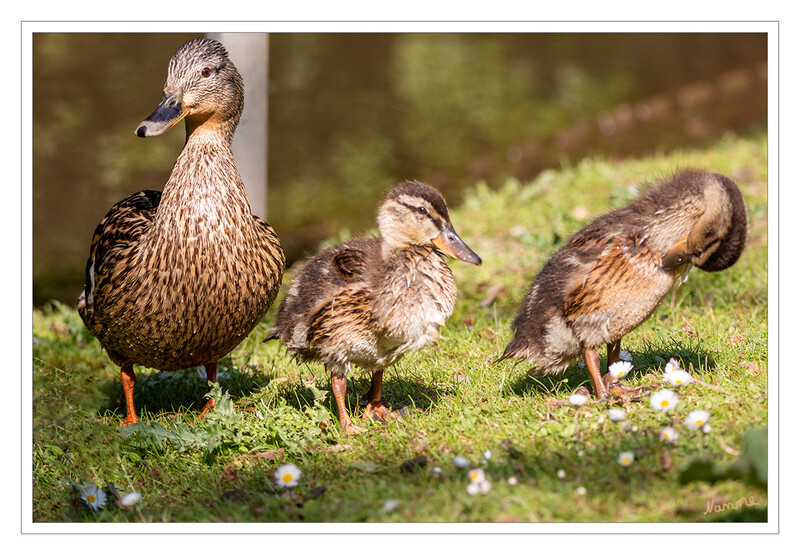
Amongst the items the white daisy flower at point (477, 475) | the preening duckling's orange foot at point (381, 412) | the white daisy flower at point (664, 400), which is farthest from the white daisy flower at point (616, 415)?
the preening duckling's orange foot at point (381, 412)

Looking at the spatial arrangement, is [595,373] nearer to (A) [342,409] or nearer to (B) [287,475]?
A: (A) [342,409]

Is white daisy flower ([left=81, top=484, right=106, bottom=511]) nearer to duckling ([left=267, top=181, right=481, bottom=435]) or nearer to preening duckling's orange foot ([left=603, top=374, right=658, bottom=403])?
duckling ([left=267, top=181, right=481, bottom=435])

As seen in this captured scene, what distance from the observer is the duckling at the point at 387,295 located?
465 centimetres

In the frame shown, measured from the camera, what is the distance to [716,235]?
15.5ft

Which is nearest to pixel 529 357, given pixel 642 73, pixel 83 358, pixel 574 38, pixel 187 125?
pixel 187 125

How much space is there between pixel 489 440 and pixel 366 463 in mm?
601

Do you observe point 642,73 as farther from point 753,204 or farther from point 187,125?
point 187,125

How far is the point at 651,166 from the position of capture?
Result: 31.0 feet

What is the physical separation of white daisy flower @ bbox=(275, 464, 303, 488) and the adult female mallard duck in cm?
103

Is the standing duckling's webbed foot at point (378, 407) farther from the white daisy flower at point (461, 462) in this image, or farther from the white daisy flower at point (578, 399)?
the white daisy flower at point (578, 399)

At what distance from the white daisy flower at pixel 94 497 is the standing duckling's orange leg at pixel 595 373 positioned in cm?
252

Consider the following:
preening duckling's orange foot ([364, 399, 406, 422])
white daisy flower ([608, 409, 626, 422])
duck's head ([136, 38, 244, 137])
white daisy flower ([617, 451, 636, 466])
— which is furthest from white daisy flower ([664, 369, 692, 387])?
duck's head ([136, 38, 244, 137])

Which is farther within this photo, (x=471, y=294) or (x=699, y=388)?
(x=471, y=294)

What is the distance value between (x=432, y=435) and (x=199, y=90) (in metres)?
2.23
